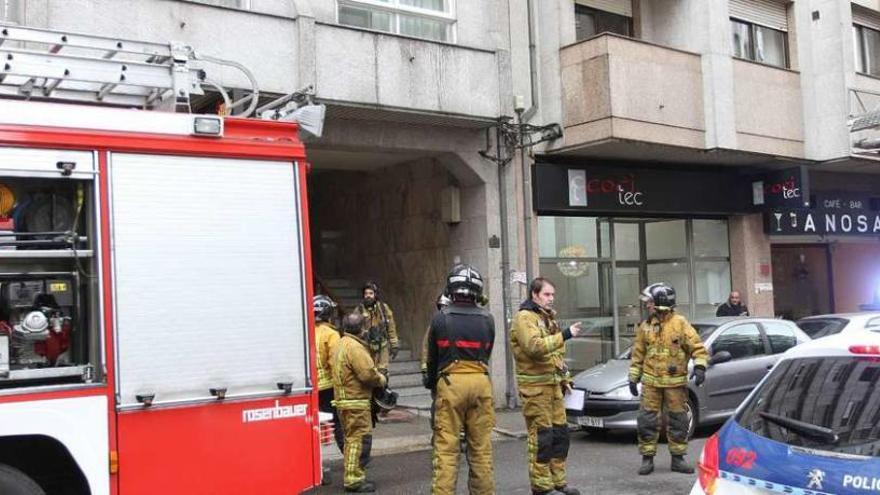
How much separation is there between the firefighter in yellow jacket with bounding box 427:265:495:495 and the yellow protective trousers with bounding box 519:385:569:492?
0.65 meters

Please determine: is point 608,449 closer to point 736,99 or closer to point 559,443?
point 559,443

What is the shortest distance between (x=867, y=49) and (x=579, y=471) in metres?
14.2

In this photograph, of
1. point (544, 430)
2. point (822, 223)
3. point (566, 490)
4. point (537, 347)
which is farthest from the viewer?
point (822, 223)

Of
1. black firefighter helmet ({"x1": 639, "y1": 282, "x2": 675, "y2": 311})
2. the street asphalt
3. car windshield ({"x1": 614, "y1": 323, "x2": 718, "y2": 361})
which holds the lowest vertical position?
the street asphalt

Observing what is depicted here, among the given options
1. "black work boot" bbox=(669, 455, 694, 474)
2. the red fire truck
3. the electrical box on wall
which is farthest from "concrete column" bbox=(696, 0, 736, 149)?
the red fire truck

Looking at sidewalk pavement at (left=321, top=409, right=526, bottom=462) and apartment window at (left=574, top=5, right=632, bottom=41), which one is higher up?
apartment window at (left=574, top=5, right=632, bottom=41)

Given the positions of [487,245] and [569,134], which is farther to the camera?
[569,134]

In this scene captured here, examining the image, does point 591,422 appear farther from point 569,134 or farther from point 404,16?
point 404,16

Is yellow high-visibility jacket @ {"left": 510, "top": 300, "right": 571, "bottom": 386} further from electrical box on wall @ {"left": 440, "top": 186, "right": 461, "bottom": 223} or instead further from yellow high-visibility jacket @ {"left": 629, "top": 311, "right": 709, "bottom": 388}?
electrical box on wall @ {"left": 440, "top": 186, "right": 461, "bottom": 223}

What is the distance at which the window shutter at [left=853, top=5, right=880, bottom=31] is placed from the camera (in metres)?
17.5

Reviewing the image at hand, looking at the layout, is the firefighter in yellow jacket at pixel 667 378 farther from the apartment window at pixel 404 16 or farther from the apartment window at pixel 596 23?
the apartment window at pixel 596 23

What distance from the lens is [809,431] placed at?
10.8 feet

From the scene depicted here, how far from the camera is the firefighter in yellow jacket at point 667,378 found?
25.2ft

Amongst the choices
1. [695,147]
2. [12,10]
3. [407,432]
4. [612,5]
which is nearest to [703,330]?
[407,432]
